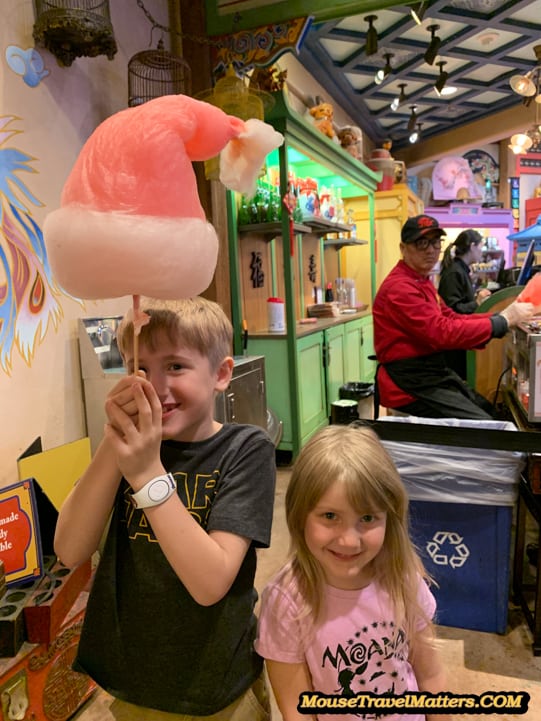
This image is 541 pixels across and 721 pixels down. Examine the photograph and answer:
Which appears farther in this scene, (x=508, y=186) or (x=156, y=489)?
(x=508, y=186)

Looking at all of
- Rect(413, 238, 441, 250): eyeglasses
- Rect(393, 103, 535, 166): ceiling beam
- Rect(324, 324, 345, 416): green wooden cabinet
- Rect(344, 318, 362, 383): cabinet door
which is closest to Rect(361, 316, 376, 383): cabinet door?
Rect(344, 318, 362, 383): cabinet door

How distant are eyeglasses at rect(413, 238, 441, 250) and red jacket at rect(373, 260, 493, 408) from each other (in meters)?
0.12

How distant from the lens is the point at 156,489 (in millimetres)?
809

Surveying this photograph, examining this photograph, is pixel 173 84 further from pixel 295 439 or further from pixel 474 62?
pixel 474 62

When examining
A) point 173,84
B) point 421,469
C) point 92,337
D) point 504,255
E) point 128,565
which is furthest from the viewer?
point 504,255

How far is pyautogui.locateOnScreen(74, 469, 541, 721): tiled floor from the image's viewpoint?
1798 mm

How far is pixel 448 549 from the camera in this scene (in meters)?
2.14

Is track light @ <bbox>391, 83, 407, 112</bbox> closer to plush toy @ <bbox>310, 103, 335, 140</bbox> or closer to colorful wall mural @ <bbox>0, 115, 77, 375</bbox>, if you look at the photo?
plush toy @ <bbox>310, 103, 335, 140</bbox>

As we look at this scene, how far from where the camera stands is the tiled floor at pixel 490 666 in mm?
1798

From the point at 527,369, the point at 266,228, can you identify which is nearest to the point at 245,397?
the point at 266,228

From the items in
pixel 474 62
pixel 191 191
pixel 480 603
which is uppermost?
pixel 474 62

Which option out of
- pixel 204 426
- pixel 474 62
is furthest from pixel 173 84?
pixel 474 62

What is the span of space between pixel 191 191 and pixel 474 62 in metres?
7.31

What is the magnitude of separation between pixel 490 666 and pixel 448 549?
1.39 feet
